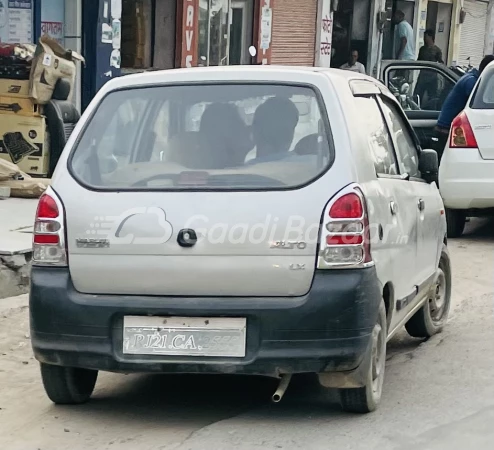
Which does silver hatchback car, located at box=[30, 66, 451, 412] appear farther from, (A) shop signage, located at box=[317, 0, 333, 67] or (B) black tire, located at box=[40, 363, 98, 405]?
(A) shop signage, located at box=[317, 0, 333, 67]

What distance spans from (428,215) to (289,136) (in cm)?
157

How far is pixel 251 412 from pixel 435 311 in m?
2.23

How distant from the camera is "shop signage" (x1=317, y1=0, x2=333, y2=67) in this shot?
21266mm

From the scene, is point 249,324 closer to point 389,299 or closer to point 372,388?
point 372,388

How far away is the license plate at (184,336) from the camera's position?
462cm

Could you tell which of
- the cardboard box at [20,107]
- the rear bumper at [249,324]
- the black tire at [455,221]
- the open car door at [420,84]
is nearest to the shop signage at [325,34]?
the open car door at [420,84]

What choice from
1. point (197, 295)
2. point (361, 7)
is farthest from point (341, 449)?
point (361, 7)

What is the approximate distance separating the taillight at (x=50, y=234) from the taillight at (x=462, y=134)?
6.05m

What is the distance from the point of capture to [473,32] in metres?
31.2

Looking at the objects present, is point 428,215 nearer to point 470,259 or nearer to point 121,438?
point 121,438

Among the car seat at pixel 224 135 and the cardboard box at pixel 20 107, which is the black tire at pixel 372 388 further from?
the cardboard box at pixel 20 107

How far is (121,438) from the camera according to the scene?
4777 mm

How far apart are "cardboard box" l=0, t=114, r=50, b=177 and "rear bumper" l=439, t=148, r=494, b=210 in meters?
4.09

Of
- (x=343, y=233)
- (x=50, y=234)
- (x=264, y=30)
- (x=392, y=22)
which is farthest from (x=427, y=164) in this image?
(x=392, y=22)
